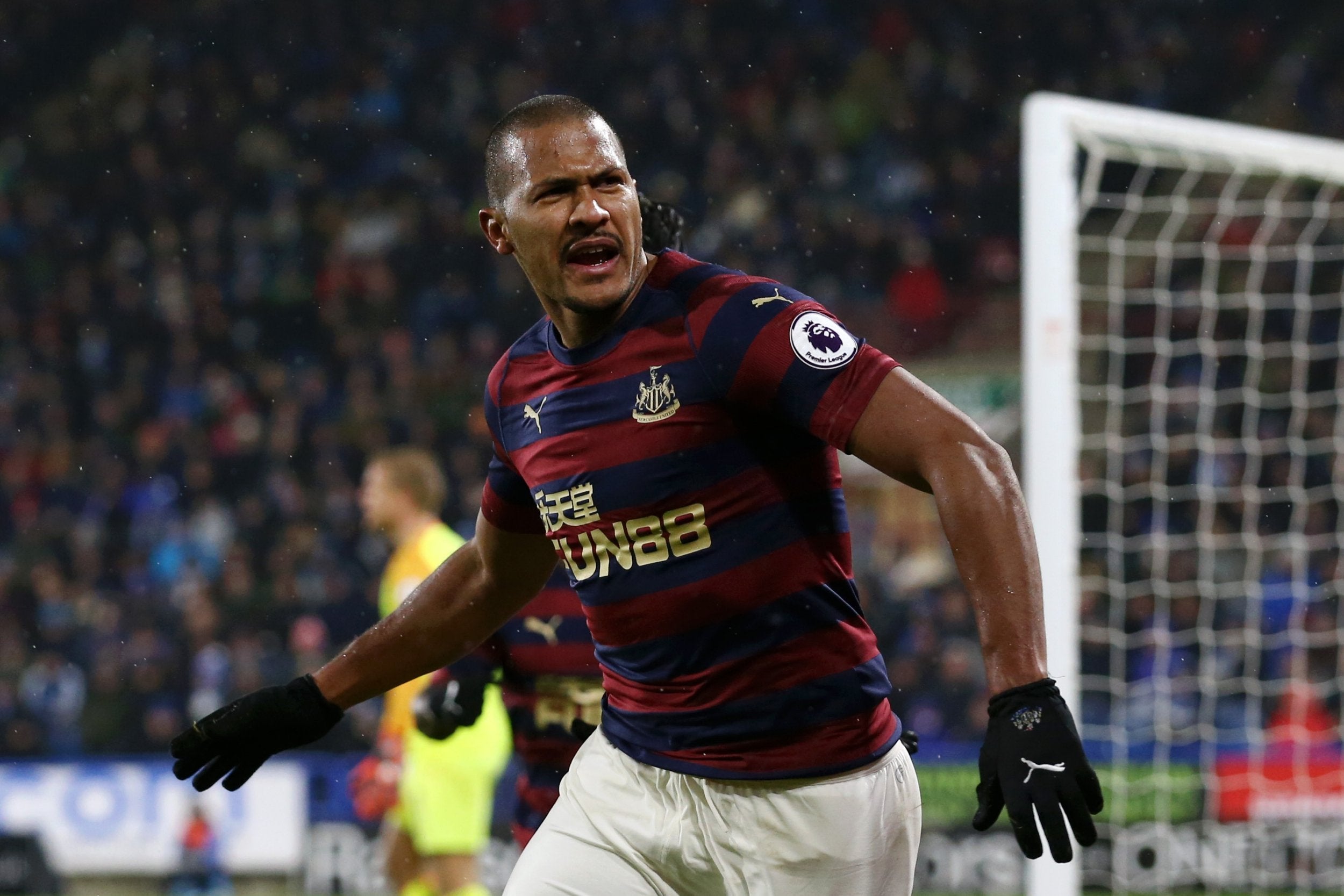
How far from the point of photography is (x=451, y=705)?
4.15m

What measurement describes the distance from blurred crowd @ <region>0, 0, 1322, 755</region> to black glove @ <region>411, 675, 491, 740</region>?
20.7ft

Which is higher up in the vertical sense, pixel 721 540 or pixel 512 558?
pixel 721 540

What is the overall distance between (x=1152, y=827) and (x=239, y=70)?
11.5 metres

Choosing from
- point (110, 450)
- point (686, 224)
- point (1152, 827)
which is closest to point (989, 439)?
point (686, 224)

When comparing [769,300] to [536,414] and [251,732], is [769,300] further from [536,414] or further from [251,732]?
[251,732]

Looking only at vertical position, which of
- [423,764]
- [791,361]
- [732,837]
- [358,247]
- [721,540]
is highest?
[358,247]

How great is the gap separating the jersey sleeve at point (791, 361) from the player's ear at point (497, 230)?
476 millimetres

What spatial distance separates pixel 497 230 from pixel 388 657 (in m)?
0.88

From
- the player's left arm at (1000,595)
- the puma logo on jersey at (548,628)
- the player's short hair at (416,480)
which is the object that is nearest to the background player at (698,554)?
the player's left arm at (1000,595)

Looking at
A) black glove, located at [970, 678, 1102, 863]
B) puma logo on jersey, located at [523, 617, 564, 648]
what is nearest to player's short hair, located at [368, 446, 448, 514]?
puma logo on jersey, located at [523, 617, 564, 648]

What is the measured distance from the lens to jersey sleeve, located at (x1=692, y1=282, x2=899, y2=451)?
222 centimetres

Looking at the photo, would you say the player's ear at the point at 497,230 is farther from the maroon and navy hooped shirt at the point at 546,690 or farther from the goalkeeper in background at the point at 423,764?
the goalkeeper in background at the point at 423,764

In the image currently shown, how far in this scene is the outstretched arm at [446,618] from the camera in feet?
9.86

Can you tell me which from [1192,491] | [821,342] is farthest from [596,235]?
[1192,491]
